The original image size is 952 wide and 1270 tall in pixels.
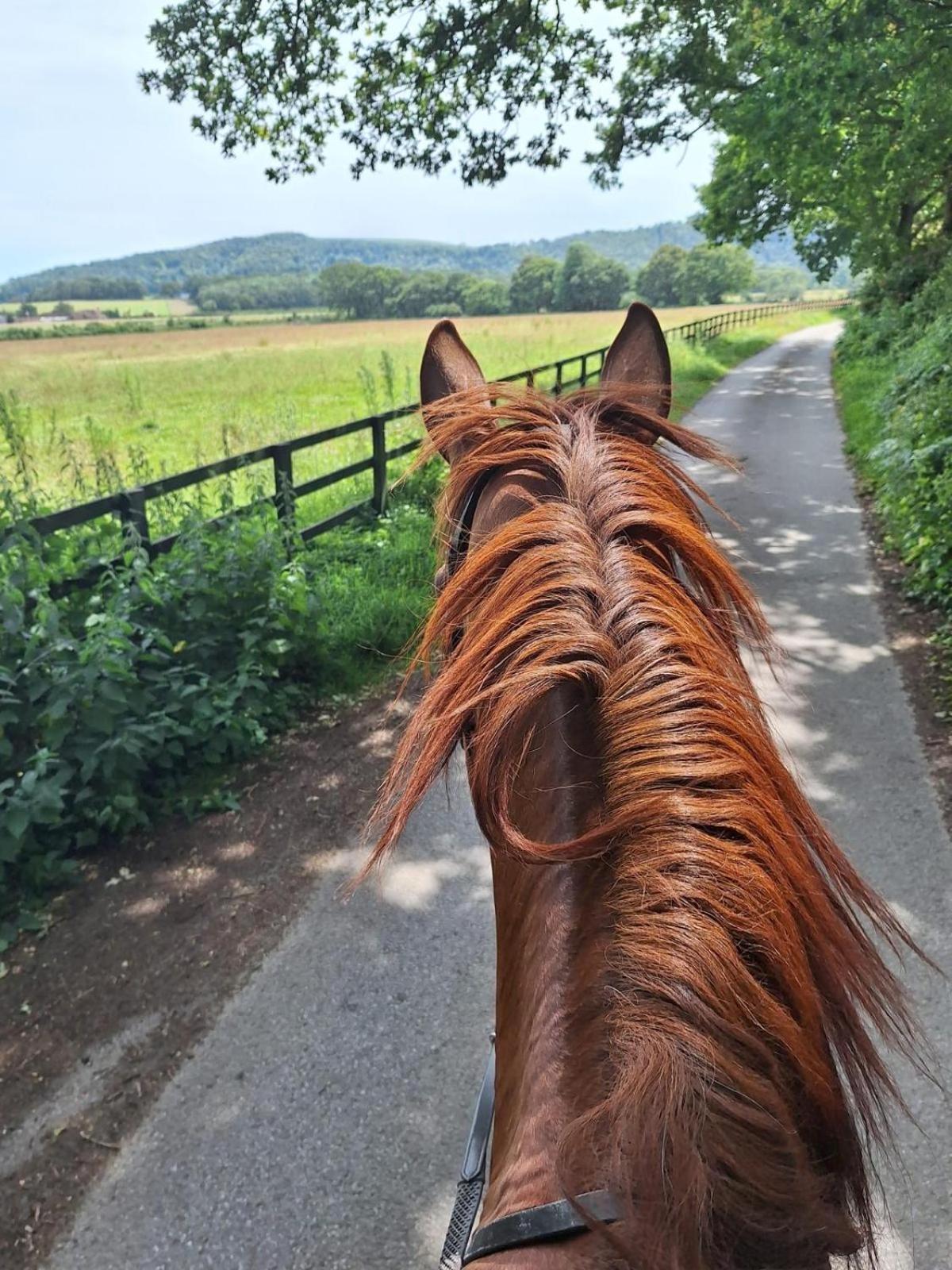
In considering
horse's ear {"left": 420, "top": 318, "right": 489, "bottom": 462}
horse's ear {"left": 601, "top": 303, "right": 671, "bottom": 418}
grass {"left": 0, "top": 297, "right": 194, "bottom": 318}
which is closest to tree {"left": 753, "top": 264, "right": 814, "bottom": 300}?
grass {"left": 0, "top": 297, "right": 194, "bottom": 318}

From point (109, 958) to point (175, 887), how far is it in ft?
1.29

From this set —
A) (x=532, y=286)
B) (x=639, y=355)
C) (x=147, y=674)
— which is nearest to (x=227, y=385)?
(x=147, y=674)

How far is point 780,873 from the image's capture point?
0.75 metres

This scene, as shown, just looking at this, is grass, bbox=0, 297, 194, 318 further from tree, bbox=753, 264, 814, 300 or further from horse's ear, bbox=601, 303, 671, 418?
tree, bbox=753, 264, 814, 300

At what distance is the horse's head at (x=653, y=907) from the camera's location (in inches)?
23.5

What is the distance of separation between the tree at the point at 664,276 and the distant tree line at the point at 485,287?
0.05 m

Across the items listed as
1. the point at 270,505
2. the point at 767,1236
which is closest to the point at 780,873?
the point at 767,1236

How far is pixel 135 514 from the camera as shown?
4.09 m

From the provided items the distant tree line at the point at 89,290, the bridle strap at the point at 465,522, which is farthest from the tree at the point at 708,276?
the bridle strap at the point at 465,522

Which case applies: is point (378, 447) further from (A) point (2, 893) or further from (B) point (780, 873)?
(B) point (780, 873)

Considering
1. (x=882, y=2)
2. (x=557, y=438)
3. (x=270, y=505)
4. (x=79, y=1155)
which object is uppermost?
(x=882, y=2)

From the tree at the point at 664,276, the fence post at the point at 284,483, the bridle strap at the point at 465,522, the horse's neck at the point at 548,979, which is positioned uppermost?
the tree at the point at 664,276

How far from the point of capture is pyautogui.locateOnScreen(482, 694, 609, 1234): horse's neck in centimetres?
68

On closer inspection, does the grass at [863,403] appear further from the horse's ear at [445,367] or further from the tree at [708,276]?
the tree at [708,276]
